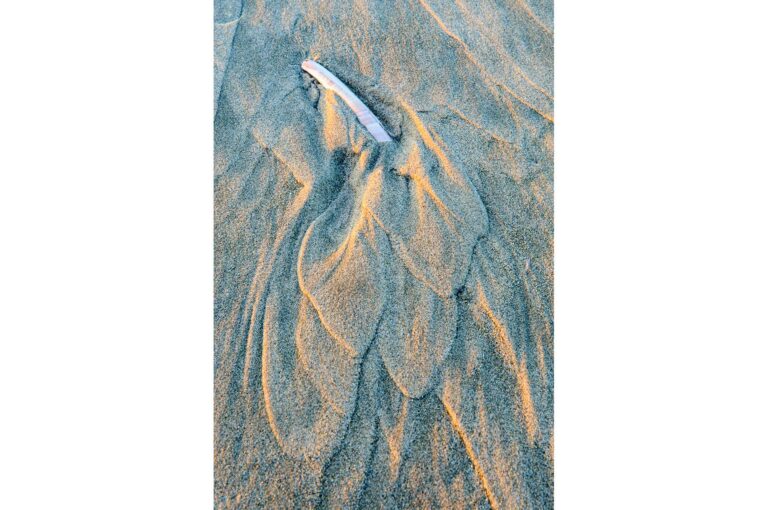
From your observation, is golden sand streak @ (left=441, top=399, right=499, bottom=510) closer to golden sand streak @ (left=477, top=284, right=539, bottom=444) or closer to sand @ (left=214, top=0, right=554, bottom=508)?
sand @ (left=214, top=0, right=554, bottom=508)

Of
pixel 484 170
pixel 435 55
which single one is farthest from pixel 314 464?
pixel 435 55

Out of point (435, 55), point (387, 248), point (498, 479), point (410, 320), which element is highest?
point (435, 55)

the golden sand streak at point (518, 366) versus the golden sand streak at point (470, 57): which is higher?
the golden sand streak at point (470, 57)

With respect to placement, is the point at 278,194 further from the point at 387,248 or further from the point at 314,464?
the point at 314,464

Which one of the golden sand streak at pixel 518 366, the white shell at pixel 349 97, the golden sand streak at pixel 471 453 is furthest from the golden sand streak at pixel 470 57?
the golden sand streak at pixel 471 453

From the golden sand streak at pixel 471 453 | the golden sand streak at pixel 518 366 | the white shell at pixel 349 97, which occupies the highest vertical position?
the white shell at pixel 349 97

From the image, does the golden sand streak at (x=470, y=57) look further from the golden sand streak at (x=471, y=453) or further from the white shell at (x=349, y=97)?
the golden sand streak at (x=471, y=453)

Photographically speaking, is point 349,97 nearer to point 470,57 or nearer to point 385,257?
point 470,57
